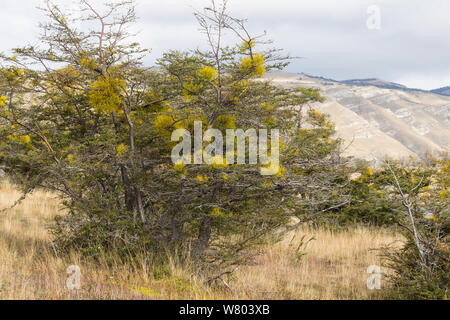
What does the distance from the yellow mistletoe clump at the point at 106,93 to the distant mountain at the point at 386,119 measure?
118m

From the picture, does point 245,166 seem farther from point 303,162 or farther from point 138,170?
point 138,170

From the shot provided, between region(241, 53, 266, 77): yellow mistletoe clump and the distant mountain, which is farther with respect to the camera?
the distant mountain

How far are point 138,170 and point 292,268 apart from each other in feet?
10.1

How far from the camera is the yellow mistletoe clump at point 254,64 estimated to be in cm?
555

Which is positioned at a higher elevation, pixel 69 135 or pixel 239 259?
pixel 69 135

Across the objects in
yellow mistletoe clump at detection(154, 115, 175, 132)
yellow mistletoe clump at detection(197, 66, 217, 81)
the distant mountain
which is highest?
the distant mountain

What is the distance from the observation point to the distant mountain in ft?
441

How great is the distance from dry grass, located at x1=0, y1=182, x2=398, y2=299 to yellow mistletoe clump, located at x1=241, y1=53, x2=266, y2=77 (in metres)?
2.62

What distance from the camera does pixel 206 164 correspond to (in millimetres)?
5145

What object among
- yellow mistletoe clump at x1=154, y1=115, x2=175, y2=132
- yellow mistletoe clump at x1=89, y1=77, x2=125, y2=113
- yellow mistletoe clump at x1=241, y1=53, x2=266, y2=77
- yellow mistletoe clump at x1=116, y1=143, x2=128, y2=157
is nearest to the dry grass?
yellow mistletoe clump at x1=116, y1=143, x2=128, y2=157

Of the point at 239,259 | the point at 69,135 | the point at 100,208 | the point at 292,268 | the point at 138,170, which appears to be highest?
the point at 69,135

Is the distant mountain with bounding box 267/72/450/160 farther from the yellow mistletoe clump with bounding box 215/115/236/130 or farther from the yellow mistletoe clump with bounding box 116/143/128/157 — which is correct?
the yellow mistletoe clump with bounding box 116/143/128/157
